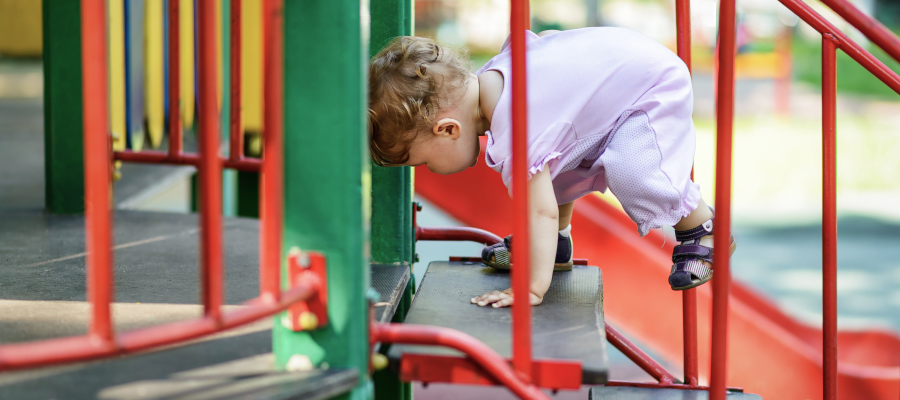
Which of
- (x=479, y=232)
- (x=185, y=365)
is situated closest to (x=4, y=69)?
(x=479, y=232)

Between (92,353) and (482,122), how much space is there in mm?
965

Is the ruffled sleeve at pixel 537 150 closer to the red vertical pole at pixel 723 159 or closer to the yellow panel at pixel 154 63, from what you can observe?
the red vertical pole at pixel 723 159

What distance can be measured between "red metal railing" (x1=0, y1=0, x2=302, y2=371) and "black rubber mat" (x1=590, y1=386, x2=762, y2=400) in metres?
0.91

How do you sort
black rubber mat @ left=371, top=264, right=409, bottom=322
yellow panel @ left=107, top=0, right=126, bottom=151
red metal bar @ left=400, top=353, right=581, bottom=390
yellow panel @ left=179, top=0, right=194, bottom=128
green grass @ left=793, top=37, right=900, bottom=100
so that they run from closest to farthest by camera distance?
red metal bar @ left=400, top=353, right=581, bottom=390 < black rubber mat @ left=371, top=264, right=409, bottom=322 < yellow panel @ left=107, top=0, right=126, bottom=151 < yellow panel @ left=179, top=0, right=194, bottom=128 < green grass @ left=793, top=37, right=900, bottom=100

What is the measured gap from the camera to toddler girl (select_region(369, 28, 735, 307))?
153cm

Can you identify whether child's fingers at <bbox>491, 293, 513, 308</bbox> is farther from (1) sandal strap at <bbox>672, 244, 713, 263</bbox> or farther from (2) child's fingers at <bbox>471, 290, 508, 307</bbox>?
(1) sandal strap at <bbox>672, 244, 713, 263</bbox>

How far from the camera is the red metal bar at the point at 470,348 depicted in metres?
1.11

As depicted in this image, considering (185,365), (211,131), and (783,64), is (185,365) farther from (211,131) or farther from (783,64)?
(783,64)

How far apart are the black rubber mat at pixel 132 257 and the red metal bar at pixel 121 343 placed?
1.68 feet

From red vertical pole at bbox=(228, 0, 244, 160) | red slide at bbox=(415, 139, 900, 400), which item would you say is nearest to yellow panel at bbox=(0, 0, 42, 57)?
red slide at bbox=(415, 139, 900, 400)

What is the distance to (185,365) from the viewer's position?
109 centimetres

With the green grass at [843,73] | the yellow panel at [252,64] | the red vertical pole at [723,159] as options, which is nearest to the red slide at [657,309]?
the yellow panel at [252,64]

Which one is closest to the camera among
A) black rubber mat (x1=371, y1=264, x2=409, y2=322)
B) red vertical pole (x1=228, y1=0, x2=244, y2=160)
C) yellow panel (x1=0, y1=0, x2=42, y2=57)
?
black rubber mat (x1=371, y1=264, x2=409, y2=322)

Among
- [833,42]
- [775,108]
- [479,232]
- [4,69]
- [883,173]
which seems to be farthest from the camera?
[775,108]
